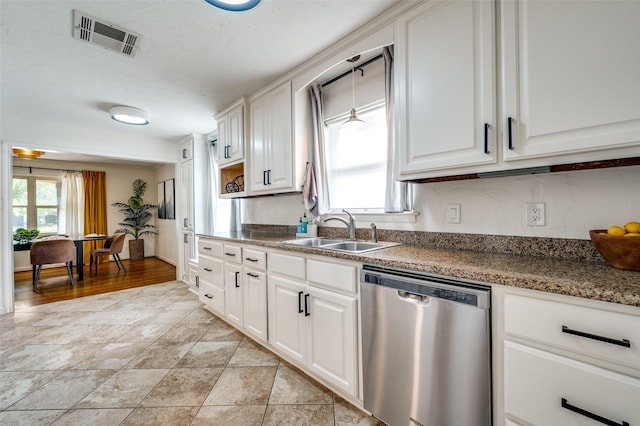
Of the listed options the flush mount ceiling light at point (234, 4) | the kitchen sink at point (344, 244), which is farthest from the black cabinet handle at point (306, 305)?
the flush mount ceiling light at point (234, 4)

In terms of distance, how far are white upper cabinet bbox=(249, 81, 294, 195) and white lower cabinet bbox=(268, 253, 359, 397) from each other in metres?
0.87

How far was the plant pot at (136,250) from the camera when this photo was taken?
22.2ft

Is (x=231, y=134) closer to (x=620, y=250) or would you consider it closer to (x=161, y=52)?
(x=161, y=52)

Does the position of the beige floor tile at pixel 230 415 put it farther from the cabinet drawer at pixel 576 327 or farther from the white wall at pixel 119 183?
the white wall at pixel 119 183

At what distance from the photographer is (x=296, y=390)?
69.8 inches

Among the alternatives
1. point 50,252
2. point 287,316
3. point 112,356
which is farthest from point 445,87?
point 50,252

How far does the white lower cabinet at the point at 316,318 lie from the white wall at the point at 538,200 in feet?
2.26

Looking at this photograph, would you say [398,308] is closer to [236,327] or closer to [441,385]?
[441,385]

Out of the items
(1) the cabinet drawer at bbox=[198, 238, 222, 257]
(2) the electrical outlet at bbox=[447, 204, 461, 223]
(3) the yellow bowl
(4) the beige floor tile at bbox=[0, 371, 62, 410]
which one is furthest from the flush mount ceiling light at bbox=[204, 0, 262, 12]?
(4) the beige floor tile at bbox=[0, 371, 62, 410]

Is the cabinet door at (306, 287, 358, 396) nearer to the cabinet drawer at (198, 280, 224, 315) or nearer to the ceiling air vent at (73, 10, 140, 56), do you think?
the cabinet drawer at (198, 280, 224, 315)

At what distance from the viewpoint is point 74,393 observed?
5.89 feet

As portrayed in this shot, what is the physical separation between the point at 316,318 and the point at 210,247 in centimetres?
166

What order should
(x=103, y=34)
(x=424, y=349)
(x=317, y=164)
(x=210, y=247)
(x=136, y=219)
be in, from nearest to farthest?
(x=424, y=349)
(x=103, y=34)
(x=317, y=164)
(x=210, y=247)
(x=136, y=219)

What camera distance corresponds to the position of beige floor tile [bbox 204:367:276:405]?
1.69m
